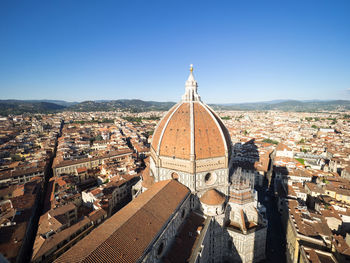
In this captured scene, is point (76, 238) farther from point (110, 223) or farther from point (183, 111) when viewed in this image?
point (183, 111)

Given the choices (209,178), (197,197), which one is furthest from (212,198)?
(209,178)

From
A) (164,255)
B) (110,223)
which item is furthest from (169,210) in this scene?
(110,223)

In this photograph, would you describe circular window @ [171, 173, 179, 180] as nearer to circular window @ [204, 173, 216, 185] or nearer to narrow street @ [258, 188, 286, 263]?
circular window @ [204, 173, 216, 185]

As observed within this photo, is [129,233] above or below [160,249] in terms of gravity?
above

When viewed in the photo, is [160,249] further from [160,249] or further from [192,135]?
[192,135]

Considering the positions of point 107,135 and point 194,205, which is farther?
point 107,135

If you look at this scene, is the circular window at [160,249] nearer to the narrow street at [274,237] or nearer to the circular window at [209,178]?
the circular window at [209,178]
